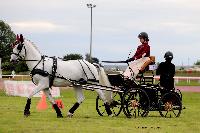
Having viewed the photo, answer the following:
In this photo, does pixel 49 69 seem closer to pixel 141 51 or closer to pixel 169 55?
pixel 141 51

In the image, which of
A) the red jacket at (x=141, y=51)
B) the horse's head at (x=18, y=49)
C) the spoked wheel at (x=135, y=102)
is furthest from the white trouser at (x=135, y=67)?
the horse's head at (x=18, y=49)

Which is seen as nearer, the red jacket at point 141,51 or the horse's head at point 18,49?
the horse's head at point 18,49

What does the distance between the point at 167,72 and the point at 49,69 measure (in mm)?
3729

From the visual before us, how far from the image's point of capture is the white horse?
1612 centimetres

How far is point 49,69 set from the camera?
16312 mm

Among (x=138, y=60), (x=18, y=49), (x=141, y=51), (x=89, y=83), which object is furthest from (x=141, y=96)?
(x=18, y=49)

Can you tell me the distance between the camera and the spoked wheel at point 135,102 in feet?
53.6

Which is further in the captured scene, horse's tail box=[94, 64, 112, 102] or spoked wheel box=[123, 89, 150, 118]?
horse's tail box=[94, 64, 112, 102]

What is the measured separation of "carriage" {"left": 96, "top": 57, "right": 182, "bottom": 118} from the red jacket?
36 centimetres

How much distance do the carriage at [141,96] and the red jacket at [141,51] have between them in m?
0.36

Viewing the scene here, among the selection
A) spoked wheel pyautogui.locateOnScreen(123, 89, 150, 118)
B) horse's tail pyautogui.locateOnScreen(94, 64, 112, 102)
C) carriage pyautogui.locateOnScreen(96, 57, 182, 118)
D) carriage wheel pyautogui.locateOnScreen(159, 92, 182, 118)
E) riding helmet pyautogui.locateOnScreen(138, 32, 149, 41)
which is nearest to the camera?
spoked wheel pyautogui.locateOnScreen(123, 89, 150, 118)

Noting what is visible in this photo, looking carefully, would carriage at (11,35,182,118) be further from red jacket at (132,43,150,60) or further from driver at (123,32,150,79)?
red jacket at (132,43,150,60)

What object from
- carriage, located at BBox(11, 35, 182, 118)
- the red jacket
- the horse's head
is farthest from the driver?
the horse's head

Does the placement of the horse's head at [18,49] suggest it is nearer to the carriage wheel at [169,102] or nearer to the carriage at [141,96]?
the carriage at [141,96]
